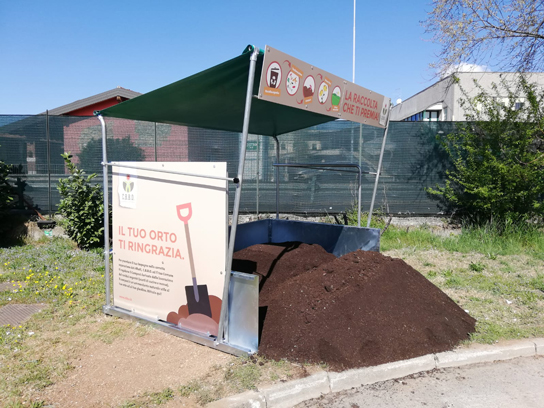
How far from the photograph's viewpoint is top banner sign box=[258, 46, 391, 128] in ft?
10.8

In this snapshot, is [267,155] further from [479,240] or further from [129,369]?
[129,369]

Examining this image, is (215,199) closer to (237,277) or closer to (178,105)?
(237,277)

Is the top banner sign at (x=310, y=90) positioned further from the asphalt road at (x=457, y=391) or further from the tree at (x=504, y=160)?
the tree at (x=504, y=160)

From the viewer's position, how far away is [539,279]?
5.88m

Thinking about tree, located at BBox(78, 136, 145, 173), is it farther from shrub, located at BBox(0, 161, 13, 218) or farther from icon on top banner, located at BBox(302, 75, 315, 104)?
icon on top banner, located at BBox(302, 75, 315, 104)

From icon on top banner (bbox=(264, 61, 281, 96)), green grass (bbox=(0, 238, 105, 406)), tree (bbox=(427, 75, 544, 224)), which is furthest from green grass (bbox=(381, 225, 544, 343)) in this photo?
green grass (bbox=(0, 238, 105, 406))

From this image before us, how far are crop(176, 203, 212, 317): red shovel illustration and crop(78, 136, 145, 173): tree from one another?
18.0 ft

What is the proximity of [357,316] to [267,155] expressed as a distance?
5661 millimetres

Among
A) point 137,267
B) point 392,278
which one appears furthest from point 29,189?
point 392,278

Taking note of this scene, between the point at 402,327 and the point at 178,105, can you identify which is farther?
the point at 178,105

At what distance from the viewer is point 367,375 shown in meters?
3.46

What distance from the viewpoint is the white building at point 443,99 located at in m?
21.7

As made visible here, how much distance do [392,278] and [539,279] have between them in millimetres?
2814

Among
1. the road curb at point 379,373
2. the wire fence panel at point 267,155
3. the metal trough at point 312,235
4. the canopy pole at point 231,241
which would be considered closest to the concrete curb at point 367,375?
the road curb at point 379,373
